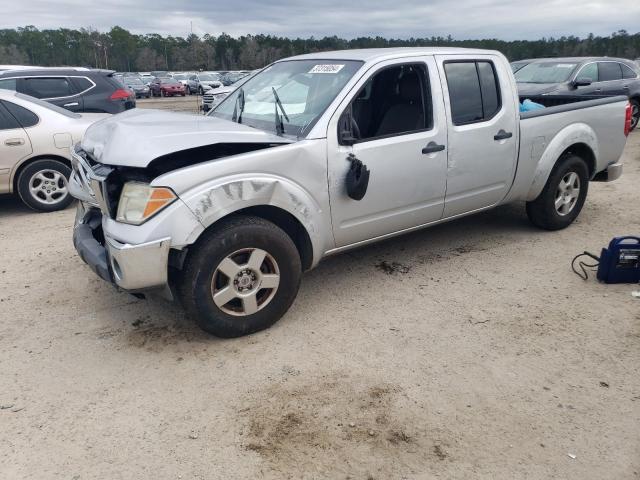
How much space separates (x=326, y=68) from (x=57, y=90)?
6.46 m

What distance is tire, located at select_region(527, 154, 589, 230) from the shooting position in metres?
5.17

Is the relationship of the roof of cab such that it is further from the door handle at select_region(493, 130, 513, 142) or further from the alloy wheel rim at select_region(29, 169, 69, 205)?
the alloy wheel rim at select_region(29, 169, 69, 205)

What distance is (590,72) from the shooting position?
466 inches

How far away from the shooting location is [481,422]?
8.76 feet

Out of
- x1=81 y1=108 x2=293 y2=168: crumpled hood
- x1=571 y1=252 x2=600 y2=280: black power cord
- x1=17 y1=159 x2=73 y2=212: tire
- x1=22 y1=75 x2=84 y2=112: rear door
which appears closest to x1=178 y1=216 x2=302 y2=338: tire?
x1=81 y1=108 x2=293 y2=168: crumpled hood

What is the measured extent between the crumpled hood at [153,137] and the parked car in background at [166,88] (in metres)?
33.3

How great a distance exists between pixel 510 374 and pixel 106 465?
2255 mm

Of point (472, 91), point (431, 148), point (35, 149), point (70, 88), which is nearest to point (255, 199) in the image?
point (431, 148)

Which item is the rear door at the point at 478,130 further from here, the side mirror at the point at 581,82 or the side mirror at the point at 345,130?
the side mirror at the point at 581,82

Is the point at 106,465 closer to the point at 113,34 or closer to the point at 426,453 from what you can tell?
the point at 426,453

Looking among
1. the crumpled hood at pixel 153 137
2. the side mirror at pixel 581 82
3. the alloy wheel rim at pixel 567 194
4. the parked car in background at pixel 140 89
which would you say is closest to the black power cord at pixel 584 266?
the alloy wheel rim at pixel 567 194

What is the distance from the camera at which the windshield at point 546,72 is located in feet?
37.7

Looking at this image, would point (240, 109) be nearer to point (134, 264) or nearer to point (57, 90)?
point (134, 264)

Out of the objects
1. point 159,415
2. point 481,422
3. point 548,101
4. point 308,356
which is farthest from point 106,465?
point 548,101
